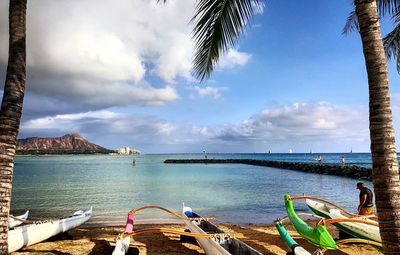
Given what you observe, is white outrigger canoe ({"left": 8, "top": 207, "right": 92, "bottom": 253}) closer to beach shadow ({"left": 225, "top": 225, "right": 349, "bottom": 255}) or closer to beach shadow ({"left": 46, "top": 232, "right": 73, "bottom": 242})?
beach shadow ({"left": 46, "top": 232, "right": 73, "bottom": 242})

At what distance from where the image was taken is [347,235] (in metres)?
9.03

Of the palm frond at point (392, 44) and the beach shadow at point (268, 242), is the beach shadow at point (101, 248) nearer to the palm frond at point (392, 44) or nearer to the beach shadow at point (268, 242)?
the beach shadow at point (268, 242)

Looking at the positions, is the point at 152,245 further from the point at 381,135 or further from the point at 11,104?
the point at 381,135

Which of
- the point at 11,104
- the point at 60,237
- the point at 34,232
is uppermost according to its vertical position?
the point at 11,104

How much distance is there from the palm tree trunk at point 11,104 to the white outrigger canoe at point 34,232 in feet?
11.8

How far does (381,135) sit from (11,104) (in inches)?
194

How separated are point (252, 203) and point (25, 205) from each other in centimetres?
1346

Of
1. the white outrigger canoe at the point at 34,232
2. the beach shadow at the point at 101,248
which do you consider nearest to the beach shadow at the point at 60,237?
the white outrigger canoe at the point at 34,232

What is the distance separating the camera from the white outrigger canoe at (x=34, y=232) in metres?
7.81

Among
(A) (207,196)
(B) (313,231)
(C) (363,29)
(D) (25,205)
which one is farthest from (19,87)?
(A) (207,196)

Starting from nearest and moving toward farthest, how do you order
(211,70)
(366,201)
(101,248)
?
(211,70), (101,248), (366,201)

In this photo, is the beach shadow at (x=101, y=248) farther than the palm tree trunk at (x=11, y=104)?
Yes

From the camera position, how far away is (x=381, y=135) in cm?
328

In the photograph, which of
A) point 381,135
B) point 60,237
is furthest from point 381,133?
point 60,237
